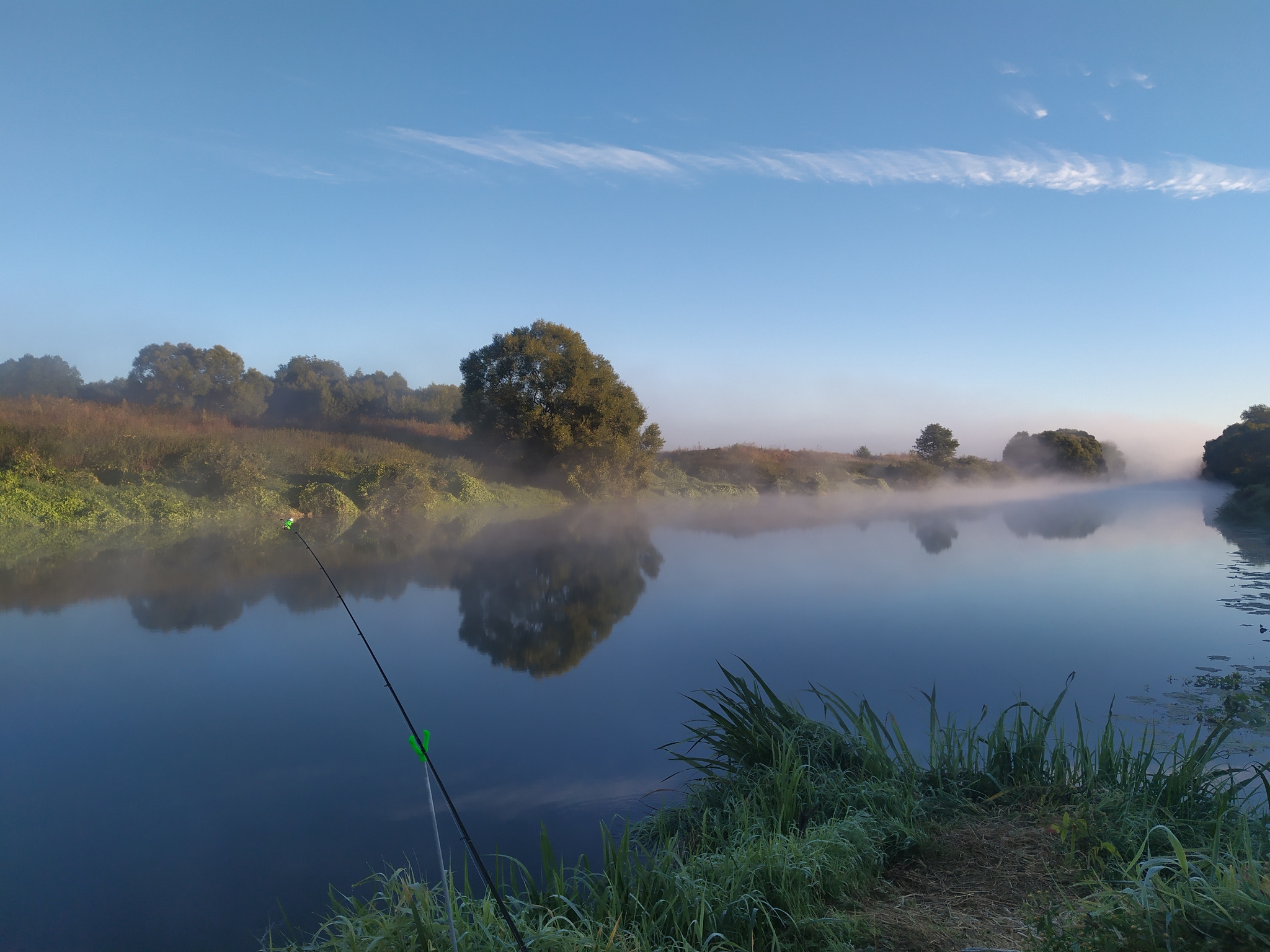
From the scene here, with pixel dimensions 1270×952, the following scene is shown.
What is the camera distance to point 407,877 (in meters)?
2.78

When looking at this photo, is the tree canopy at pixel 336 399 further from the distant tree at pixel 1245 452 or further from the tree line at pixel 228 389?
the distant tree at pixel 1245 452

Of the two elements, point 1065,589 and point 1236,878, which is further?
point 1065,589

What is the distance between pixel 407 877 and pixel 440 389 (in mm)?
35053

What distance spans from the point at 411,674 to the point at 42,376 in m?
28.7

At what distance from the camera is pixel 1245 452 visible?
28.4 m

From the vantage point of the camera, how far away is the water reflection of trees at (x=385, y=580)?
7305 millimetres

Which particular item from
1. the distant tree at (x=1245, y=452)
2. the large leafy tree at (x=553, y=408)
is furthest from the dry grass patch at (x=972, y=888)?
the distant tree at (x=1245, y=452)

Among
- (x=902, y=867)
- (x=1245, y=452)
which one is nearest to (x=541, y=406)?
(x=902, y=867)

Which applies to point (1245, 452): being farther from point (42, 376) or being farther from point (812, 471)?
point (42, 376)

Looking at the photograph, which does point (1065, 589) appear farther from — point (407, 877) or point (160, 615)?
point (160, 615)

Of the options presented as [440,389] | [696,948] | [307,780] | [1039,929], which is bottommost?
[307,780]

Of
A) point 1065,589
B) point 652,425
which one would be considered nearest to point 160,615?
point 1065,589

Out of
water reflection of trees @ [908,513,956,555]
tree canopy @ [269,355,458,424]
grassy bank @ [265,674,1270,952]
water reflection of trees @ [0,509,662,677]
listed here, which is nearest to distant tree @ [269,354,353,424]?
tree canopy @ [269,355,458,424]

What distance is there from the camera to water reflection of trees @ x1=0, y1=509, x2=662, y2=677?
7.30 metres
